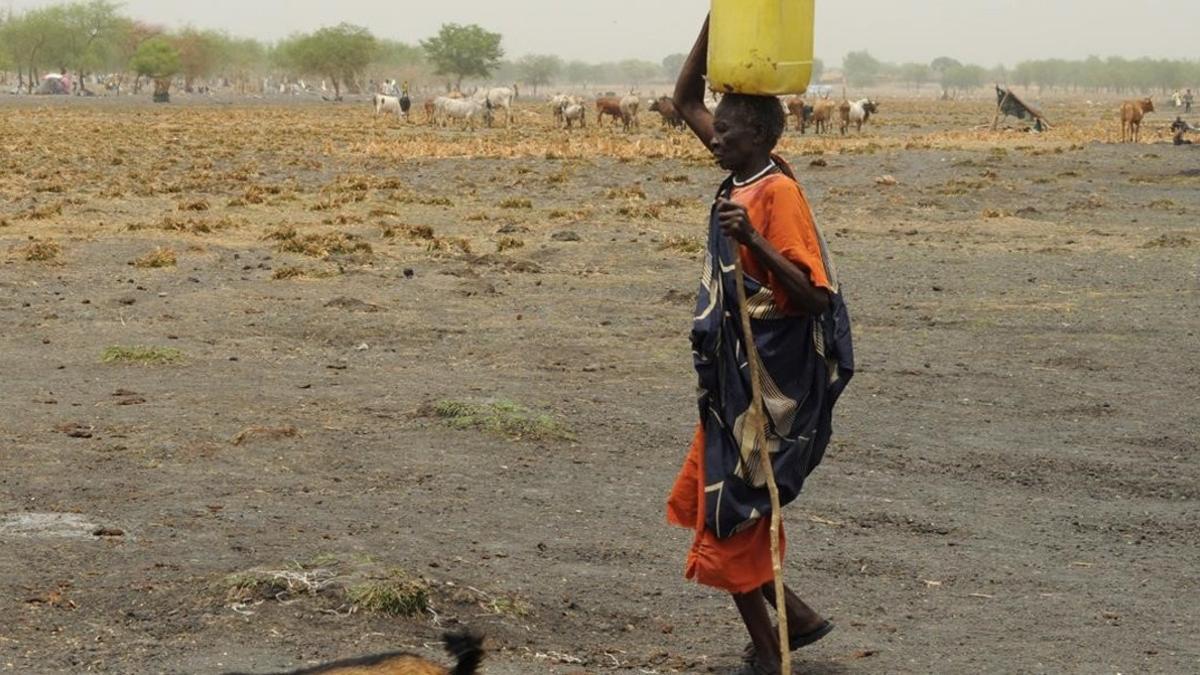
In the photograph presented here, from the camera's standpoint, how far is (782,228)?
4.08 m

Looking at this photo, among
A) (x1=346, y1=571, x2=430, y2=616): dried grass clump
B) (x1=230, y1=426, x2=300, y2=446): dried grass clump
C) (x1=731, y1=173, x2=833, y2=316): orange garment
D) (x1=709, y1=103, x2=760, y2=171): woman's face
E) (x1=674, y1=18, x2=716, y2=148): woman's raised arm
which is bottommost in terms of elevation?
(x1=230, y1=426, x2=300, y2=446): dried grass clump

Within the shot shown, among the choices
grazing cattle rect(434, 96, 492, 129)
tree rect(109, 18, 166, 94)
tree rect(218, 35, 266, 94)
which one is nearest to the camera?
grazing cattle rect(434, 96, 492, 129)

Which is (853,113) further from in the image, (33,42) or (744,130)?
(33,42)

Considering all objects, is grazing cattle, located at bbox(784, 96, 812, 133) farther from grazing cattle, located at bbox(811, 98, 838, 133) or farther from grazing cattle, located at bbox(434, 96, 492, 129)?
grazing cattle, located at bbox(434, 96, 492, 129)

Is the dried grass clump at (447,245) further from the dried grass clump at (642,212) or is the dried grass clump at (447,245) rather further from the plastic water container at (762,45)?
the plastic water container at (762,45)

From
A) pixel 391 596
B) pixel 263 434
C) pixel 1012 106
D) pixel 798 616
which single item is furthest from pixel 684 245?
pixel 1012 106

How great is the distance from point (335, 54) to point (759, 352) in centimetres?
11227

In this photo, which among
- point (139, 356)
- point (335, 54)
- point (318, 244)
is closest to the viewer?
point (139, 356)

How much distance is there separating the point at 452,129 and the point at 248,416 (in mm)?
40680

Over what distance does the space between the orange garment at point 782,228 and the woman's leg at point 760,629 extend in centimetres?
73

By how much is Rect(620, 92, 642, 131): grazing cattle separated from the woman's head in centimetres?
4159

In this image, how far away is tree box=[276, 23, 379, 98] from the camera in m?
114

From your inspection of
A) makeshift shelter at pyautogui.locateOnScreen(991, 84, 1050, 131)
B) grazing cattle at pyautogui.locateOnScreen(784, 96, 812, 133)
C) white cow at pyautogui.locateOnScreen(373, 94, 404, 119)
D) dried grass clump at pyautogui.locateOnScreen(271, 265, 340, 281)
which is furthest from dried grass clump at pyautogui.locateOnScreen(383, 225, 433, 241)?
white cow at pyautogui.locateOnScreen(373, 94, 404, 119)

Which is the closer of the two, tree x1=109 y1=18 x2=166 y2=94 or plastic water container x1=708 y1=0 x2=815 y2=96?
plastic water container x1=708 y1=0 x2=815 y2=96
